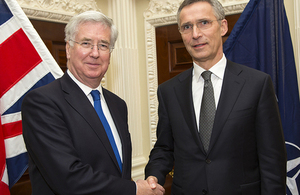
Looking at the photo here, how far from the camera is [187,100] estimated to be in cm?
154

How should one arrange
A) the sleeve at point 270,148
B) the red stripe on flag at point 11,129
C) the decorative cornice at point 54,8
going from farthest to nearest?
the decorative cornice at point 54,8 → the red stripe on flag at point 11,129 → the sleeve at point 270,148

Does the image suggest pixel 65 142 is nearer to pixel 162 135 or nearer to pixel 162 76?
pixel 162 135

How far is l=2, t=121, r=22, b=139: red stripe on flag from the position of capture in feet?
5.28

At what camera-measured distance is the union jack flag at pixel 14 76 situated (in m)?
1.62

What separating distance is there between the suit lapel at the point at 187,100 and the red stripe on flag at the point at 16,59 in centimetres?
95

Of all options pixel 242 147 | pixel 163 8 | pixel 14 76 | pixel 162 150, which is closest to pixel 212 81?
pixel 242 147

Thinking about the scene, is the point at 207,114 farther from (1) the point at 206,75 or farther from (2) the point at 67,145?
(2) the point at 67,145

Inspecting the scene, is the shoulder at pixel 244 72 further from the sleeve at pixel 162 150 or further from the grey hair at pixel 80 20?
the grey hair at pixel 80 20

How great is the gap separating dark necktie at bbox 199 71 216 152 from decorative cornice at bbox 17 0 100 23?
1722 mm

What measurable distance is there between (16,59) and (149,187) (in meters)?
1.13

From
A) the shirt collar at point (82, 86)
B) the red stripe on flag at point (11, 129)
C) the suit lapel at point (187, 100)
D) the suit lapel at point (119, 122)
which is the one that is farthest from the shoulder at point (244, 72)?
the red stripe on flag at point (11, 129)

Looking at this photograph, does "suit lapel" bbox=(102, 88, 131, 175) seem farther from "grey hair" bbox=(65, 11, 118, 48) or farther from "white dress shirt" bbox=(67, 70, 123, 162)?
"grey hair" bbox=(65, 11, 118, 48)

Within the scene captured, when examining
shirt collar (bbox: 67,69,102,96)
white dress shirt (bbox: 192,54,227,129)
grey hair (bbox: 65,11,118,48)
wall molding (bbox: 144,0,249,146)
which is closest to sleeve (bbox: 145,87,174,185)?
white dress shirt (bbox: 192,54,227,129)

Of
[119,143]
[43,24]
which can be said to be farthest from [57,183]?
[43,24]
